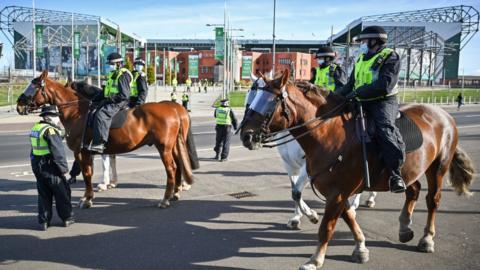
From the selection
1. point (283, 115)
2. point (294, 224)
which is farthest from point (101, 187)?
point (283, 115)

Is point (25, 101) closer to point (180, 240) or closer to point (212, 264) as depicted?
point (180, 240)

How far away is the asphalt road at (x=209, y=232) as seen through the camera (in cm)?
501

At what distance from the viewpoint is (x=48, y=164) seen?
19.7 ft

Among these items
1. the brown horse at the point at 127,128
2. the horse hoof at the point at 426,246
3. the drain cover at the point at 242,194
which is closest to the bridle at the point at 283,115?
the horse hoof at the point at 426,246

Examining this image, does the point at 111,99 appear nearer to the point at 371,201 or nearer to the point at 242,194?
the point at 242,194

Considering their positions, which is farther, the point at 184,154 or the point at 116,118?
the point at 184,154

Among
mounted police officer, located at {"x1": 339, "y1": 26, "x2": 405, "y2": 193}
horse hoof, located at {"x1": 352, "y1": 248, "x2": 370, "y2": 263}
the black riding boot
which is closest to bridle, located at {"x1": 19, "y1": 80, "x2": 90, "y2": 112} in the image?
mounted police officer, located at {"x1": 339, "y1": 26, "x2": 405, "y2": 193}

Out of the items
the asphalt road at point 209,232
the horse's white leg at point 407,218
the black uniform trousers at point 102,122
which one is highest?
the black uniform trousers at point 102,122

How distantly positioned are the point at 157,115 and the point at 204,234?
2857mm

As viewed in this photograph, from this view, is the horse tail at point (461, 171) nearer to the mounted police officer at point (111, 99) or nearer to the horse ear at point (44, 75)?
the mounted police officer at point (111, 99)

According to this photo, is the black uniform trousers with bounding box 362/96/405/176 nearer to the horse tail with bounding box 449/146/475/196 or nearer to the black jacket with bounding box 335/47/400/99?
the black jacket with bounding box 335/47/400/99

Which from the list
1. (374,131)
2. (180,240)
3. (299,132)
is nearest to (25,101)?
(180,240)

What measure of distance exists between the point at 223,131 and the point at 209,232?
6553 mm

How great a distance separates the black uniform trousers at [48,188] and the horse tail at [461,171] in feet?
20.1
